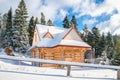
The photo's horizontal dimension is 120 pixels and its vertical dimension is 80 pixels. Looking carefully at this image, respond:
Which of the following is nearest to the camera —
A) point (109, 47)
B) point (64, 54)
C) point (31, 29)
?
point (64, 54)

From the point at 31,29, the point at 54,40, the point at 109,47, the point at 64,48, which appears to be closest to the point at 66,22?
the point at 31,29

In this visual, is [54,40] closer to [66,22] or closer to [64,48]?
[64,48]

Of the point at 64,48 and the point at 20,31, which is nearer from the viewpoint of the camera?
the point at 64,48

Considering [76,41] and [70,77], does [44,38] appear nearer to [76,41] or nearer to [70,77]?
[76,41]

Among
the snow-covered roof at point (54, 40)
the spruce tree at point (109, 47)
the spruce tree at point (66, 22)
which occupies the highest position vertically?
the spruce tree at point (66, 22)

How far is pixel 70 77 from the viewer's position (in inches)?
361

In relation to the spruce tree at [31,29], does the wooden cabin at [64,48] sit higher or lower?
lower

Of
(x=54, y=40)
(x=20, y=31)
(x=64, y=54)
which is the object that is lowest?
(x=64, y=54)

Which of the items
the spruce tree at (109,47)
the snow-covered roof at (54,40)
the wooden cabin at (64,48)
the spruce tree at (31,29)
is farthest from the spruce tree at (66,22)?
the wooden cabin at (64,48)

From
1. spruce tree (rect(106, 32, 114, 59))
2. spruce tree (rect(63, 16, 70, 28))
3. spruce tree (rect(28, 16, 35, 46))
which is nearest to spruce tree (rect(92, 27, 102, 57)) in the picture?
spruce tree (rect(106, 32, 114, 59))

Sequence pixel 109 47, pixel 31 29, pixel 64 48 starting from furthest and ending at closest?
1. pixel 109 47
2. pixel 31 29
3. pixel 64 48

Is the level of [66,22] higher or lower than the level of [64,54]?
higher

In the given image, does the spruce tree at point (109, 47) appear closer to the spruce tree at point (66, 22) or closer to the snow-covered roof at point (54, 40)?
the spruce tree at point (66, 22)

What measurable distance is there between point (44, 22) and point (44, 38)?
54.8 m
